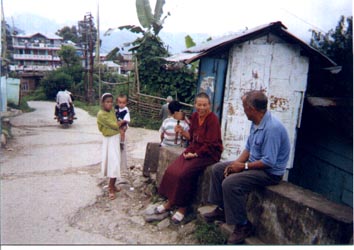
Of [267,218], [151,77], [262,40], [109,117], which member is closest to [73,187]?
[109,117]

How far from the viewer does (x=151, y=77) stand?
39.7 ft

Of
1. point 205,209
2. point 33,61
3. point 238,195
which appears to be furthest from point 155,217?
point 33,61

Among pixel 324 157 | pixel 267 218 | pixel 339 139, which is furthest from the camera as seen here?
pixel 324 157

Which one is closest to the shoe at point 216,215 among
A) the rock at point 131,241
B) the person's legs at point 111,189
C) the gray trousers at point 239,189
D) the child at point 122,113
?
the gray trousers at point 239,189

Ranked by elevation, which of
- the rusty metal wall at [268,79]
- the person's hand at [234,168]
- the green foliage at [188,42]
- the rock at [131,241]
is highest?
the green foliage at [188,42]

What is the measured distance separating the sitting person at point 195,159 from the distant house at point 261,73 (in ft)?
4.44

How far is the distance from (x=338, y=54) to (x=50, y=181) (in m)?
4.52

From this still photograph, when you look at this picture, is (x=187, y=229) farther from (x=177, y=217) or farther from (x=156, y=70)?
(x=156, y=70)

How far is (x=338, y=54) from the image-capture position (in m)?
Result: 4.29

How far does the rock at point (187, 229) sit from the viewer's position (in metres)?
3.22

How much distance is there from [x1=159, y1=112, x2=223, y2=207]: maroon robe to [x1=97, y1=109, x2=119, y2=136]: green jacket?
43.2 inches

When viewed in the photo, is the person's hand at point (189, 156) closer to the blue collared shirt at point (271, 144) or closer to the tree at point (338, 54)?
the blue collared shirt at point (271, 144)
